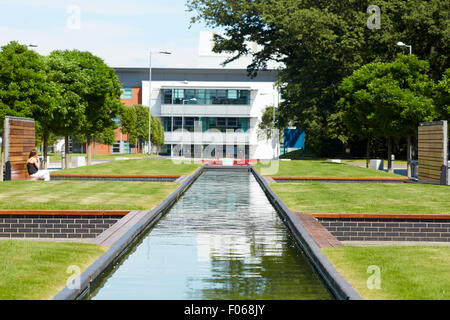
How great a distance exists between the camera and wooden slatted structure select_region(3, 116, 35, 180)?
27688mm

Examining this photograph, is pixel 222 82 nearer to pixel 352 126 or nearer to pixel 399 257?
pixel 352 126

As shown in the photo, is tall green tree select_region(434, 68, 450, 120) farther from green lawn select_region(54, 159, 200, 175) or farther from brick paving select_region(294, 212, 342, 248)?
brick paving select_region(294, 212, 342, 248)

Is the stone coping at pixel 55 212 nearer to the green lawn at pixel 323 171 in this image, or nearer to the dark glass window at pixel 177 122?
the green lawn at pixel 323 171

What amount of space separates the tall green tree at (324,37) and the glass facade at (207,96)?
99.2ft

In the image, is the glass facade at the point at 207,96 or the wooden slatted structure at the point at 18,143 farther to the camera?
the glass facade at the point at 207,96

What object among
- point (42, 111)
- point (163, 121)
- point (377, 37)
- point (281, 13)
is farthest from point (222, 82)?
point (42, 111)

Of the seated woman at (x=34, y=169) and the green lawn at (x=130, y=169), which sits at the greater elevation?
the seated woman at (x=34, y=169)

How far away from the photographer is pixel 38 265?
1020 centimetres

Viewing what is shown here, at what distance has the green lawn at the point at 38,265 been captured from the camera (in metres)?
8.61

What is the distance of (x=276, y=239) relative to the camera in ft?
49.0

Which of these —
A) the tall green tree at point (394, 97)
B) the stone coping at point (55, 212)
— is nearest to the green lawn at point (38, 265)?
the stone coping at point (55, 212)

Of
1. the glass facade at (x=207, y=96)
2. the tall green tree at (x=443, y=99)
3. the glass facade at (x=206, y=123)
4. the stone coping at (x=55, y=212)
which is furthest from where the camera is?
the glass facade at (x=207, y=96)

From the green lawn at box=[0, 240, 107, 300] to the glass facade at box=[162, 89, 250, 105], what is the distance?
8804 centimetres
